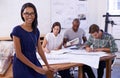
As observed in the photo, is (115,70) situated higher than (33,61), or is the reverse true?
(33,61)

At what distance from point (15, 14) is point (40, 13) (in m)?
0.51

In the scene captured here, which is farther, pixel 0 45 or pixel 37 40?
pixel 0 45

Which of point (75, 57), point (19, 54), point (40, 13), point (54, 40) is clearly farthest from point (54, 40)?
point (19, 54)

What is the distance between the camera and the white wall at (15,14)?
4637 millimetres

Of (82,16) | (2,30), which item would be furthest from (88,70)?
(2,30)

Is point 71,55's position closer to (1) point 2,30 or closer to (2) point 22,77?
(2) point 22,77

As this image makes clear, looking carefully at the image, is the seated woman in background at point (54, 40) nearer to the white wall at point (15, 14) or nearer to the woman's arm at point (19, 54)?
the white wall at point (15, 14)

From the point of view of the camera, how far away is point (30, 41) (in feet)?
5.97

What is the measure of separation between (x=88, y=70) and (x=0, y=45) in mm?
1450

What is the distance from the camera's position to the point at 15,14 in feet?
15.4

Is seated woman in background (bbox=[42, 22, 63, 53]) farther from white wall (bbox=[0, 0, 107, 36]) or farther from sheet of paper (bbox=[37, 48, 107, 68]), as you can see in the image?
white wall (bbox=[0, 0, 107, 36])

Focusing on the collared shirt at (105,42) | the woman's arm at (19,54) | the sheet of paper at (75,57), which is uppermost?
the woman's arm at (19,54)

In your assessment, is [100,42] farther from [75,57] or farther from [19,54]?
[19,54]

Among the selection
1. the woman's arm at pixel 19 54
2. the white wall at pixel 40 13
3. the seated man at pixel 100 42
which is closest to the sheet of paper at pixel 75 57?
the seated man at pixel 100 42
